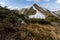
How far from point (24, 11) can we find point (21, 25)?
21.0 feet

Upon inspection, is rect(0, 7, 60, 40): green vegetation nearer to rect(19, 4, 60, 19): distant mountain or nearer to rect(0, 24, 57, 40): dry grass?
rect(0, 24, 57, 40): dry grass

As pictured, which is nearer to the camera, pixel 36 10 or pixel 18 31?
pixel 18 31

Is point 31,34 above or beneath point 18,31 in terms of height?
beneath

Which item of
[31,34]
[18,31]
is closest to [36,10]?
[31,34]

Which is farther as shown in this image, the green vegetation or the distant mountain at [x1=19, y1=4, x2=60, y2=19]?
the distant mountain at [x1=19, y1=4, x2=60, y2=19]

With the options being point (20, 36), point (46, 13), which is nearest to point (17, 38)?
point (20, 36)

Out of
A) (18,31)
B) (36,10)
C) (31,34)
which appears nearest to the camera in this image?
(18,31)

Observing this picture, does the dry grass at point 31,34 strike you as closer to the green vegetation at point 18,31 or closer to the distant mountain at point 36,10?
the green vegetation at point 18,31

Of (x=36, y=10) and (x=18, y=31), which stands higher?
(x=18, y=31)

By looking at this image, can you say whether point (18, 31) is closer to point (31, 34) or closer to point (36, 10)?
point (31, 34)

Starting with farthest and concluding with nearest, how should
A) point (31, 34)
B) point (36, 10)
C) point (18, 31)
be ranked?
point (36, 10) < point (31, 34) < point (18, 31)

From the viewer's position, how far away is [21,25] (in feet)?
33.9

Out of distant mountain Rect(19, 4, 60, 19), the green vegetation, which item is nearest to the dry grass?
the green vegetation

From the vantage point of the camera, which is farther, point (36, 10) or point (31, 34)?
point (36, 10)
